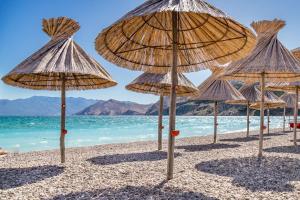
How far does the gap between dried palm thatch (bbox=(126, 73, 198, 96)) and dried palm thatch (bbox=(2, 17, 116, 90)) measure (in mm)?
1745

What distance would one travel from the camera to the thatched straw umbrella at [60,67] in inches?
237

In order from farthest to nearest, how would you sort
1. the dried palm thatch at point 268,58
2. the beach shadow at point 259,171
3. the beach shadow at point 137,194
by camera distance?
the dried palm thatch at point 268,58 → the beach shadow at point 259,171 → the beach shadow at point 137,194

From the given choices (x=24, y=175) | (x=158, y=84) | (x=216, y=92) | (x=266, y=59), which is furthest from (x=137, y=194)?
(x=216, y=92)

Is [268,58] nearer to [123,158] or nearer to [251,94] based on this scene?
[123,158]

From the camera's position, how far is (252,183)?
5.12m

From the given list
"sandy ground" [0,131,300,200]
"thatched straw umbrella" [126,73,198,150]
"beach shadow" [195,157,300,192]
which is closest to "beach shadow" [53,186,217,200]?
"sandy ground" [0,131,300,200]

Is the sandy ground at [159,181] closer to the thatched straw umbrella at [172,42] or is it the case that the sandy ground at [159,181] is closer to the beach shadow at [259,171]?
the beach shadow at [259,171]

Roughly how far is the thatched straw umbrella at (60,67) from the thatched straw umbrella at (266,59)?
10.9 ft

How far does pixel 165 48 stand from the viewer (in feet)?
20.9

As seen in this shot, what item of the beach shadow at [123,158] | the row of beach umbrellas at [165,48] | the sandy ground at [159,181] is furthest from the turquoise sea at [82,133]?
the sandy ground at [159,181]

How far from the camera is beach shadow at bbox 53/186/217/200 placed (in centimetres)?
432

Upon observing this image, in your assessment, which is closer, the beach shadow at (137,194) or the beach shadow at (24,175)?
the beach shadow at (137,194)

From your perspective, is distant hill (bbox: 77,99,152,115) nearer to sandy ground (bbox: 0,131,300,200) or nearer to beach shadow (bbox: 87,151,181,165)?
beach shadow (bbox: 87,151,181,165)

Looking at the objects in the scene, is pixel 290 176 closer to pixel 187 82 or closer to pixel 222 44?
pixel 222 44
